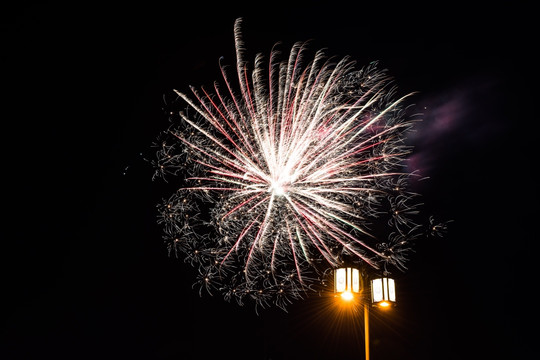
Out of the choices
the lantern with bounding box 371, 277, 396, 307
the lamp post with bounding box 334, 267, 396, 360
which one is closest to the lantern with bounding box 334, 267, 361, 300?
the lamp post with bounding box 334, 267, 396, 360

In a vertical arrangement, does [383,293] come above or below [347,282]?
below

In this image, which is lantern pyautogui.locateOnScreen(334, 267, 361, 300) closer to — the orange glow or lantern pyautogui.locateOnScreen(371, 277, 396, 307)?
the orange glow

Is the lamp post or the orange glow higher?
the lamp post

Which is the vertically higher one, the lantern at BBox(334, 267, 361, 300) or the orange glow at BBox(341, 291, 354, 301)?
the lantern at BBox(334, 267, 361, 300)

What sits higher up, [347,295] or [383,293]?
[383,293]

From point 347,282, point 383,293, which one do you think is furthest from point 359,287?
point 383,293

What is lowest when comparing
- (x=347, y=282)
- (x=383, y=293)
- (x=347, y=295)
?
(x=347, y=295)

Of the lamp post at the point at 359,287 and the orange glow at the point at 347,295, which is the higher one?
the lamp post at the point at 359,287

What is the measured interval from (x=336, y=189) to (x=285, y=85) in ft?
7.18

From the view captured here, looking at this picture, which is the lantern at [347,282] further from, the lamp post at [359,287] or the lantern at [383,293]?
the lantern at [383,293]

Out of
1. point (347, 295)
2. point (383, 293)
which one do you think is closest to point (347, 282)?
point (347, 295)

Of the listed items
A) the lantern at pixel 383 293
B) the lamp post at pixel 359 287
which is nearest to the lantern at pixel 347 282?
the lamp post at pixel 359 287

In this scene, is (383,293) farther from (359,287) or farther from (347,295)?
(347,295)

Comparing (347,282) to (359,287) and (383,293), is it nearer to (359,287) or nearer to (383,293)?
(359,287)
